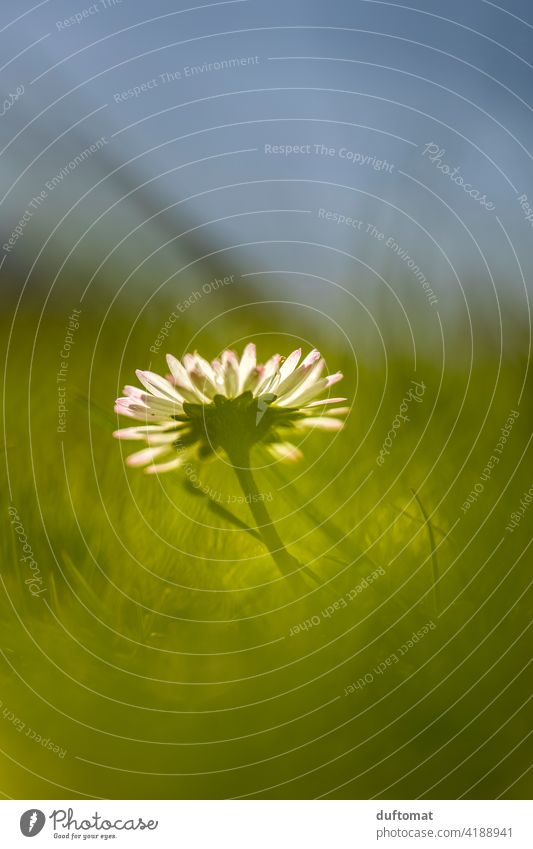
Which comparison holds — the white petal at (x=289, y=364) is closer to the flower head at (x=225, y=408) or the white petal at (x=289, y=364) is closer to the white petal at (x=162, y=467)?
the flower head at (x=225, y=408)

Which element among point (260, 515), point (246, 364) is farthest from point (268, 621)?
point (246, 364)

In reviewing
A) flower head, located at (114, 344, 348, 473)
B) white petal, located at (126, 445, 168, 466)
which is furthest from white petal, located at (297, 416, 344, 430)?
white petal, located at (126, 445, 168, 466)

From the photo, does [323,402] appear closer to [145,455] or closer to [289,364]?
[289,364]

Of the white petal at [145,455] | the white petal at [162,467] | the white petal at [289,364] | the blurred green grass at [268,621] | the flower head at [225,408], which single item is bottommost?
the blurred green grass at [268,621]

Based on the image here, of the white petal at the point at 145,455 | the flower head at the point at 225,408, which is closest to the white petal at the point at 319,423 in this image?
the flower head at the point at 225,408

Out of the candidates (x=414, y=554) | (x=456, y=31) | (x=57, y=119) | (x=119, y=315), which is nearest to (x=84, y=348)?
(x=119, y=315)

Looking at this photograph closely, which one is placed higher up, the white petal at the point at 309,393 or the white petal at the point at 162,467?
the white petal at the point at 309,393

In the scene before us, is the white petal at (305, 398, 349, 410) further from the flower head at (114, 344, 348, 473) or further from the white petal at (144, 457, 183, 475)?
the white petal at (144, 457, 183, 475)
